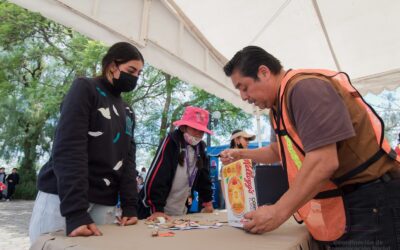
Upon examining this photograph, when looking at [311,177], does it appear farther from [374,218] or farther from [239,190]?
[239,190]

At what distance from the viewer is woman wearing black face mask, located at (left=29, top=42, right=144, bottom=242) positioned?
43.4 inches

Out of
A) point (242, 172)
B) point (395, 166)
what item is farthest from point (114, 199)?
point (395, 166)

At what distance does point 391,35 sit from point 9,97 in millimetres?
16374

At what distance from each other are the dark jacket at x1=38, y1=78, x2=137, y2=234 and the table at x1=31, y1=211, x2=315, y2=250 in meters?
0.10

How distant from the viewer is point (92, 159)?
Result: 1.30m

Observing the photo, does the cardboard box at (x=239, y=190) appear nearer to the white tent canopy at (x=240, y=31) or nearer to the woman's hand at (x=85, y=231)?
the woman's hand at (x=85, y=231)

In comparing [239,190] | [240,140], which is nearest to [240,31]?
[240,140]

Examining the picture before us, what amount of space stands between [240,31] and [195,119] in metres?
1.43

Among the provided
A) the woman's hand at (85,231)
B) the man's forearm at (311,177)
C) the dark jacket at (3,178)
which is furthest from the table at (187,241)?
the dark jacket at (3,178)

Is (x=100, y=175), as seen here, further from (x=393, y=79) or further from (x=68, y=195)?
(x=393, y=79)

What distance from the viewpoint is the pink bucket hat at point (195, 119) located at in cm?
206

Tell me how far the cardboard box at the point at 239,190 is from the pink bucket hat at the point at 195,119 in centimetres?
81

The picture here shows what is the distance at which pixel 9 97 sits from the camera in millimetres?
15000

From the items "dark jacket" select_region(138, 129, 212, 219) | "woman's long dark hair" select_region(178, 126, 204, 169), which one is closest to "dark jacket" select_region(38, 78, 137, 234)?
"dark jacket" select_region(138, 129, 212, 219)
